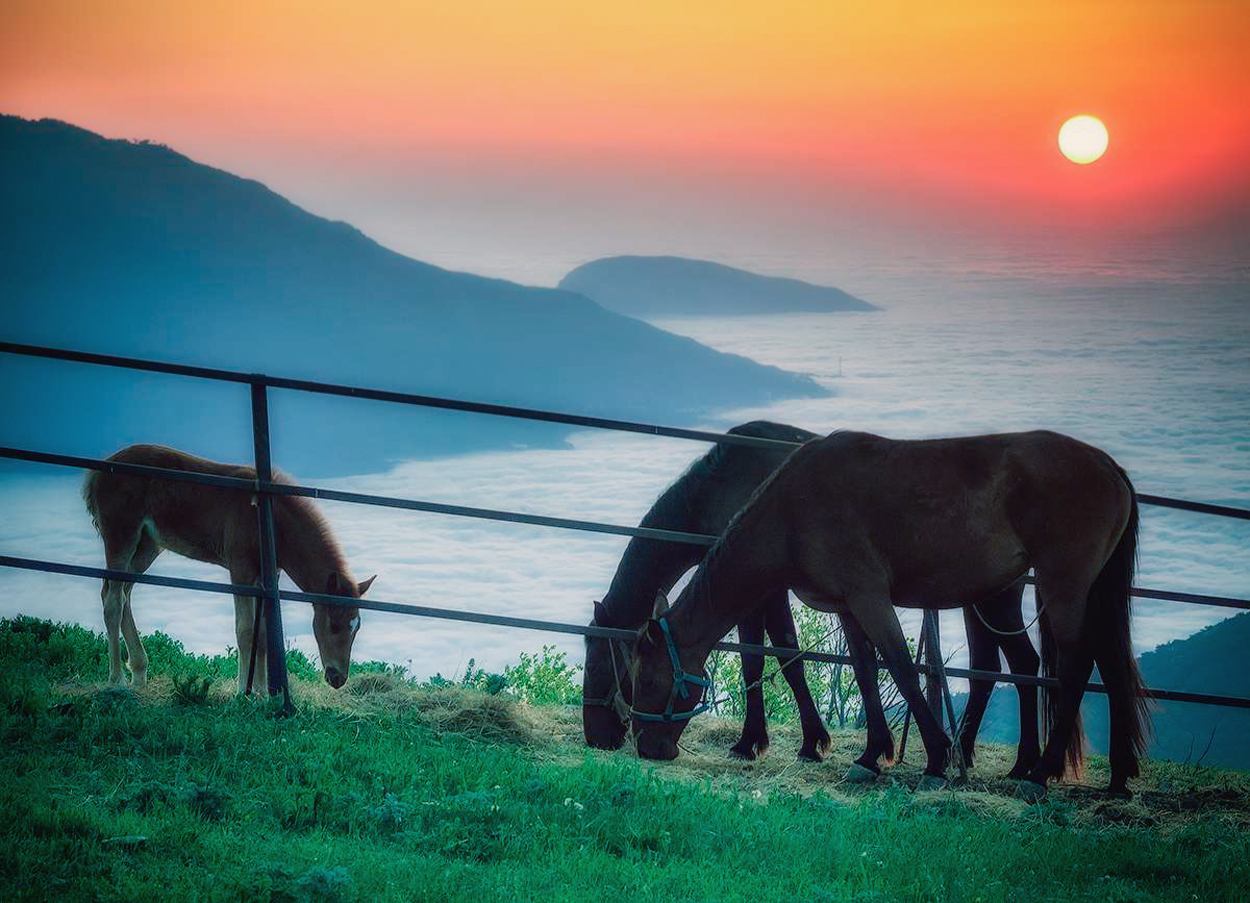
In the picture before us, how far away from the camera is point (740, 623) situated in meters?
6.72

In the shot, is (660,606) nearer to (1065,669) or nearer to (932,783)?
(932,783)

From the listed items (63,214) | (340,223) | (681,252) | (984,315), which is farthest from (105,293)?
(984,315)

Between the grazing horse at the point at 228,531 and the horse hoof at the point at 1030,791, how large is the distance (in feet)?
11.5

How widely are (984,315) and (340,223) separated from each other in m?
46.6

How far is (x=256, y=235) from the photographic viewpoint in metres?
64.3

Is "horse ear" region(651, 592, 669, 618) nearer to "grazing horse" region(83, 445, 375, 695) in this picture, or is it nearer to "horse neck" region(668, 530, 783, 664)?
"horse neck" region(668, 530, 783, 664)

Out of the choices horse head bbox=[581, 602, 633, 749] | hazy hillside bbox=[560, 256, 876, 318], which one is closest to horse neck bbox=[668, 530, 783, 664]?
horse head bbox=[581, 602, 633, 749]

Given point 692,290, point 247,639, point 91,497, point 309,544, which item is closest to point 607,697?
point 309,544

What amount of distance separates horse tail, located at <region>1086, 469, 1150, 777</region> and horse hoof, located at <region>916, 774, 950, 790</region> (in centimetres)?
83

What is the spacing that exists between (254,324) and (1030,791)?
6119 cm

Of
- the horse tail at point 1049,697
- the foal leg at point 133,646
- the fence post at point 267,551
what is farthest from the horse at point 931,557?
the foal leg at point 133,646

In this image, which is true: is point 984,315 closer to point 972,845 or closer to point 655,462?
point 655,462

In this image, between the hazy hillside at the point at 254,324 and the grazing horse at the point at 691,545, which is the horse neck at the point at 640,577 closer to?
the grazing horse at the point at 691,545

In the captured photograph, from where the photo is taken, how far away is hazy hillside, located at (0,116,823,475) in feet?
157
